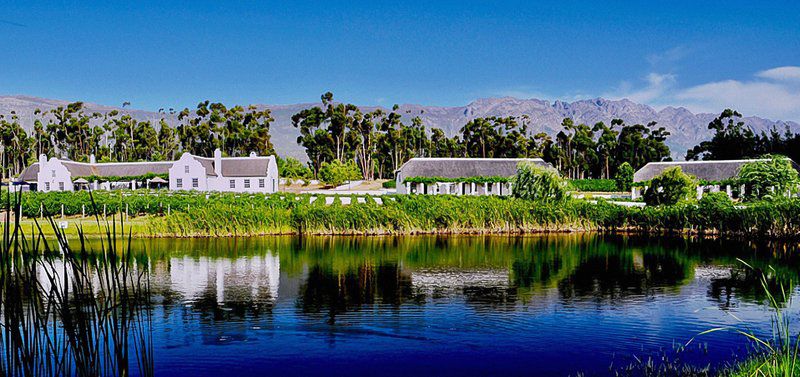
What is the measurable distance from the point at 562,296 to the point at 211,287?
9782mm

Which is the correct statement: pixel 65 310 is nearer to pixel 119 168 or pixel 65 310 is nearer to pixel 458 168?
pixel 458 168

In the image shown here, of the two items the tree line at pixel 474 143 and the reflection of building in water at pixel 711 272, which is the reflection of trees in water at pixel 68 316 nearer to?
the reflection of building in water at pixel 711 272

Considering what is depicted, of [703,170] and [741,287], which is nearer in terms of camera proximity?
[741,287]

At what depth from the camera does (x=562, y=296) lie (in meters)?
19.0

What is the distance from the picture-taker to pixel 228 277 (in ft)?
72.0

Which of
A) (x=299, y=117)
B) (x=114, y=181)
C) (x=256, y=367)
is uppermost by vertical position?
(x=299, y=117)

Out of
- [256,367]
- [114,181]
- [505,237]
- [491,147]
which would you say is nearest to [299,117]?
[491,147]

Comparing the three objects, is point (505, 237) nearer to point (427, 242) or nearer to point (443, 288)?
point (427, 242)

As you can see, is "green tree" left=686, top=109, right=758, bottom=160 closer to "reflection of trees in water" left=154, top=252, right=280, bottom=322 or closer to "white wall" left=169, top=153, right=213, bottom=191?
"white wall" left=169, top=153, right=213, bottom=191

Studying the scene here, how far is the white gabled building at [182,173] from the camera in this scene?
67.8 meters

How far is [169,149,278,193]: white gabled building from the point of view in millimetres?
67688

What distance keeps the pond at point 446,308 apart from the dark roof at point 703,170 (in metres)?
39.9

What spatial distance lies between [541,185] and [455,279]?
19.0 meters

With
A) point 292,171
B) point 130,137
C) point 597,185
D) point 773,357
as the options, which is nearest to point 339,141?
point 292,171
